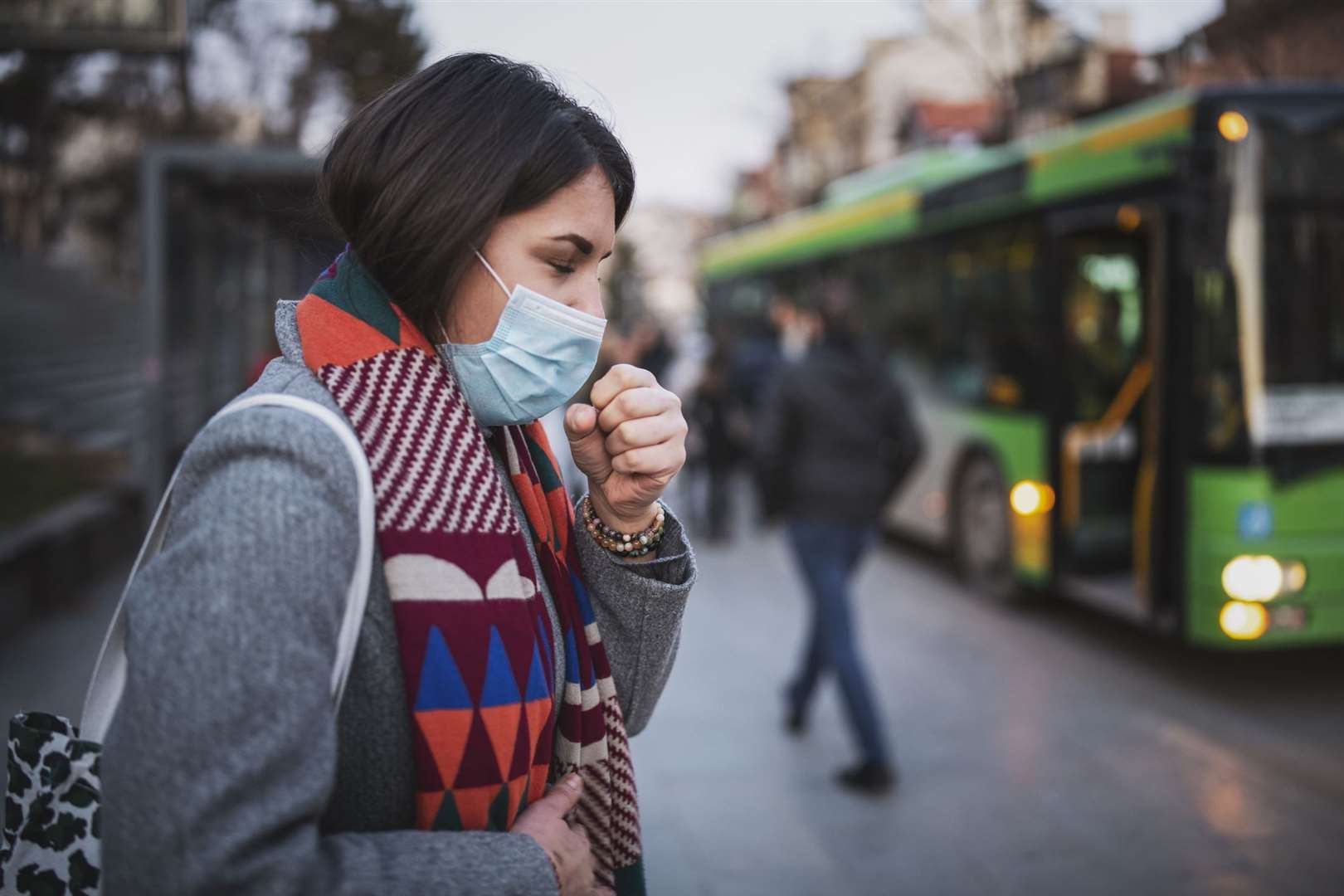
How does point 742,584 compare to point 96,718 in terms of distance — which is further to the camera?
point 742,584

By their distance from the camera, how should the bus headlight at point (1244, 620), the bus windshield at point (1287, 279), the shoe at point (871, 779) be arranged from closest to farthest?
1. the shoe at point (871, 779)
2. the bus headlight at point (1244, 620)
3. the bus windshield at point (1287, 279)

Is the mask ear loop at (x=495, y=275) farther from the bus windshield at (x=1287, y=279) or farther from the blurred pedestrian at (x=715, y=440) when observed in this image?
the blurred pedestrian at (x=715, y=440)

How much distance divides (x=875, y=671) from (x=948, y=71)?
44.2 metres

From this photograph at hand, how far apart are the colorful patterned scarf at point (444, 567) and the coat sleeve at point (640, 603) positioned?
8.8 inches

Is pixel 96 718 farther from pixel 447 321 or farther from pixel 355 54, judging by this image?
pixel 355 54

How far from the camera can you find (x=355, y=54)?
1317cm

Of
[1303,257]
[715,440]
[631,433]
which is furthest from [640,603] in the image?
[715,440]

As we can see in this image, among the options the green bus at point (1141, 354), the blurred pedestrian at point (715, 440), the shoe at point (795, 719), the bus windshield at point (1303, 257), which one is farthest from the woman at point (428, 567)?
the blurred pedestrian at point (715, 440)

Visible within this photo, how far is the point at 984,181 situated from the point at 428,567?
8.66 meters

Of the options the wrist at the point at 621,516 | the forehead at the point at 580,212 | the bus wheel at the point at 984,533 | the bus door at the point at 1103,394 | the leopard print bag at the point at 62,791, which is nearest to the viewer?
the leopard print bag at the point at 62,791

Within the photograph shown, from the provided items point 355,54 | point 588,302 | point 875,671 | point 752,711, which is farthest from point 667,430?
point 355,54

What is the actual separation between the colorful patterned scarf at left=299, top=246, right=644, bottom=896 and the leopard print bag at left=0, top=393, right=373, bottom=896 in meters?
0.08

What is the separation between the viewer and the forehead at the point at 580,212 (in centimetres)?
151

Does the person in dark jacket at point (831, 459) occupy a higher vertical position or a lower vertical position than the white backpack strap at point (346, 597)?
lower
